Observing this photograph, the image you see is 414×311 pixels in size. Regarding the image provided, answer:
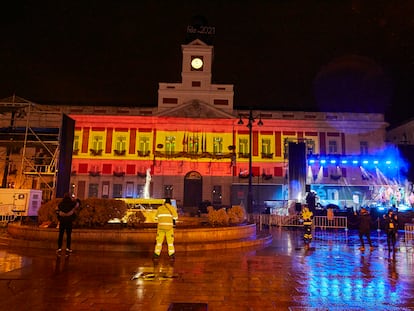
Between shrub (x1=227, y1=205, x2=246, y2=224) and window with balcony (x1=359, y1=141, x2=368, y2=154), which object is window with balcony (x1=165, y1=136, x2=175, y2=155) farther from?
shrub (x1=227, y1=205, x2=246, y2=224)

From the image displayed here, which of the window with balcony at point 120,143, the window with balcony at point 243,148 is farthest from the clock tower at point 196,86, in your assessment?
the window with balcony at point 120,143

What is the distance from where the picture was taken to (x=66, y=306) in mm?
5270

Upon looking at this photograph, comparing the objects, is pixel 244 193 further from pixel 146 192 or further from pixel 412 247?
pixel 412 247

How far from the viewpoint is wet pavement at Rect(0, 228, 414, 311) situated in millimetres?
5539

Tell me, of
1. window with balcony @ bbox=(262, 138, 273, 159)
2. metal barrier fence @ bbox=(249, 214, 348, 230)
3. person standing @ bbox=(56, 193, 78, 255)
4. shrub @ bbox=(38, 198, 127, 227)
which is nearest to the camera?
person standing @ bbox=(56, 193, 78, 255)

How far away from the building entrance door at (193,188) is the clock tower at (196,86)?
9308 mm

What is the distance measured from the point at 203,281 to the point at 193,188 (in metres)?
34.2

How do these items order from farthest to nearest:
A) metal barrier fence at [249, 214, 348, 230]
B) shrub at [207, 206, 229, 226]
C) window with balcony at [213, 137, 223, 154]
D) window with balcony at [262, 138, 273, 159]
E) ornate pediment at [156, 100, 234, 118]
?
window with balcony at [262, 138, 273, 159] < window with balcony at [213, 137, 223, 154] < ornate pediment at [156, 100, 234, 118] < metal barrier fence at [249, 214, 348, 230] < shrub at [207, 206, 229, 226]

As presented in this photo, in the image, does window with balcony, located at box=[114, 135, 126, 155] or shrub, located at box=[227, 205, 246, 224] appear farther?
window with balcony, located at box=[114, 135, 126, 155]

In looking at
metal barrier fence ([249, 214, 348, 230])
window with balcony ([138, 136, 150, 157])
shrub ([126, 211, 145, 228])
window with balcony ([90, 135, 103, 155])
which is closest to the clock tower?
window with balcony ([138, 136, 150, 157])

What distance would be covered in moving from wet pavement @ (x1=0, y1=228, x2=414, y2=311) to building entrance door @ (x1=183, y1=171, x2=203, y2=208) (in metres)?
30.1

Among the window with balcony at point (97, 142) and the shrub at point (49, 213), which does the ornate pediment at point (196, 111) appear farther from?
the shrub at point (49, 213)

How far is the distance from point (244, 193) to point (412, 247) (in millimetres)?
26555

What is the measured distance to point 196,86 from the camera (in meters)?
43.5
